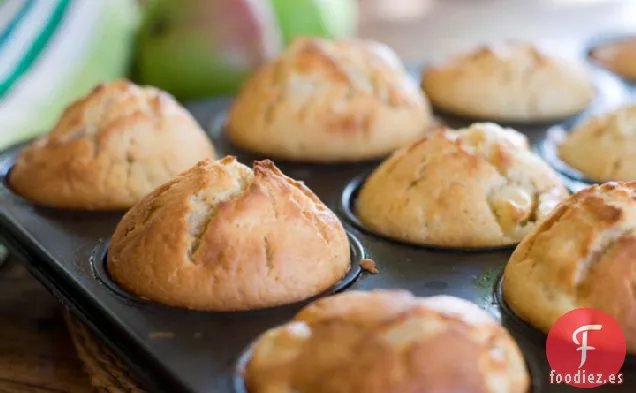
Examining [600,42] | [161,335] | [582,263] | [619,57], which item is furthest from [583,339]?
[600,42]

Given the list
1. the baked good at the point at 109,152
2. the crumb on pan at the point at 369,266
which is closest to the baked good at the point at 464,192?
the crumb on pan at the point at 369,266

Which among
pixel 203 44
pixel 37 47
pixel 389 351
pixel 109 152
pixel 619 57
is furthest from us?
pixel 619 57

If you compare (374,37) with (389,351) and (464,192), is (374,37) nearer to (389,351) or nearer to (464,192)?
(464,192)

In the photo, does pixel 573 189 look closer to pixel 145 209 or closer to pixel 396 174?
pixel 396 174

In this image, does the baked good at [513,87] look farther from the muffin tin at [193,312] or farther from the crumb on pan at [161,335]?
the crumb on pan at [161,335]

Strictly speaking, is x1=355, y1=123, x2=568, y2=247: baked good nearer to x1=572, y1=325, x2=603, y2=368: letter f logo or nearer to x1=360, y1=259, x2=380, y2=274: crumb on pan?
x1=360, y1=259, x2=380, y2=274: crumb on pan

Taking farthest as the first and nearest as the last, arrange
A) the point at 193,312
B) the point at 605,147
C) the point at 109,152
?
1. the point at 605,147
2. the point at 109,152
3. the point at 193,312

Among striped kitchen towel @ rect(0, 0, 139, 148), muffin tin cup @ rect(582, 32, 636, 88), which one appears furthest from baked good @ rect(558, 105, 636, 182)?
striped kitchen towel @ rect(0, 0, 139, 148)

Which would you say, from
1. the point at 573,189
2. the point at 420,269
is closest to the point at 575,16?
the point at 573,189
